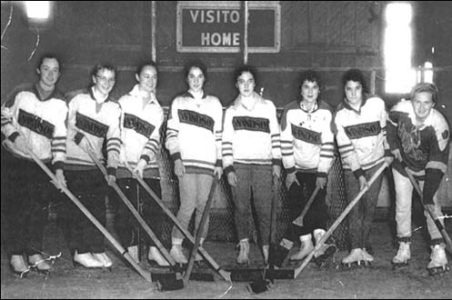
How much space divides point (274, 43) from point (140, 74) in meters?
2.67

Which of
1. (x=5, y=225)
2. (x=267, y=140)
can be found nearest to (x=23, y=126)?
(x=5, y=225)

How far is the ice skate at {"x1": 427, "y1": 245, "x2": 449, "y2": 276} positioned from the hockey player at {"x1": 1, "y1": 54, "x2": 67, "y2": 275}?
10.3ft

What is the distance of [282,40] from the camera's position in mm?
13117

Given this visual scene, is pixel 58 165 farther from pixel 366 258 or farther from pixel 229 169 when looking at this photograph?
pixel 366 258

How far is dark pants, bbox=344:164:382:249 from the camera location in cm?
602

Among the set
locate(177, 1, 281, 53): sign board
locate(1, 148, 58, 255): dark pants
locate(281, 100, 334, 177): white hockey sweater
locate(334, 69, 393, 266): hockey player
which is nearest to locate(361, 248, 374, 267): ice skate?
locate(334, 69, 393, 266): hockey player

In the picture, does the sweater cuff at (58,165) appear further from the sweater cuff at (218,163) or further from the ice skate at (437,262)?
the ice skate at (437,262)

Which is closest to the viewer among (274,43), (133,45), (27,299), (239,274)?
(27,299)

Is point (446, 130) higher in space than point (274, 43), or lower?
lower

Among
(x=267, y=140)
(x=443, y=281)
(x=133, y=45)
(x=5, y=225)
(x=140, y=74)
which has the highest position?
(x=133, y=45)

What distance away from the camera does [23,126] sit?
5.49 m

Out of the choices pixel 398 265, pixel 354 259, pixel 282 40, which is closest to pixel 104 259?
pixel 354 259

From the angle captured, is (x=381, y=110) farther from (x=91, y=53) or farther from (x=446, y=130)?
(x=91, y=53)

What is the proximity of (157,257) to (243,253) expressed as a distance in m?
0.76
